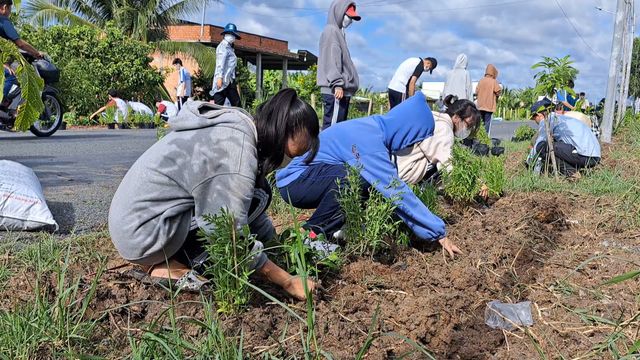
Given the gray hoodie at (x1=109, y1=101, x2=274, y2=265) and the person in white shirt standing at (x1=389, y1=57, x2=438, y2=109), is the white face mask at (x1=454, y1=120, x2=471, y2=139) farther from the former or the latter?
the person in white shirt standing at (x1=389, y1=57, x2=438, y2=109)

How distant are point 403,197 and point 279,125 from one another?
3.74 ft

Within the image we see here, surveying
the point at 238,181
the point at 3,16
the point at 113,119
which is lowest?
the point at 113,119

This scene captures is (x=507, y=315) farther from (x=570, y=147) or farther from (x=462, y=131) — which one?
(x=570, y=147)

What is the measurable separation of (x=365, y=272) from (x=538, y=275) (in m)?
0.98

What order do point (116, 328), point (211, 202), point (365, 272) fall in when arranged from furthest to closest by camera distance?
point (365, 272)
point (211, 202)
point (116, 328)

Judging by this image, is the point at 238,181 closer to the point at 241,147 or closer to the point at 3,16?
the point at 241,147

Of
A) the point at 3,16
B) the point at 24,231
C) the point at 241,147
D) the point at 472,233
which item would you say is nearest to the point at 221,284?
the point at 241,147

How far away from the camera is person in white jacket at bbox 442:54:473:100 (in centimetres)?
949

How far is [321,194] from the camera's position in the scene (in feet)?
11.6

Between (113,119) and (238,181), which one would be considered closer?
(238,181)

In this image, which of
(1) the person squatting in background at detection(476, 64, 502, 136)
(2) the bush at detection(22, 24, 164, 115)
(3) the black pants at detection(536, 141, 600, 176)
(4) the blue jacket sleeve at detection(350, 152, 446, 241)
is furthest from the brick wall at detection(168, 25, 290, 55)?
(4) the blue jacket sleeve at detection(350, 152, 446, 241)

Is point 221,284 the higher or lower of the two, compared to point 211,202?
lower

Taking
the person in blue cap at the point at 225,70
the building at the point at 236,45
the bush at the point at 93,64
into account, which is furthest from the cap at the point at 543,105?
the building at the point at 236,45

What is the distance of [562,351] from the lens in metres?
2.25
